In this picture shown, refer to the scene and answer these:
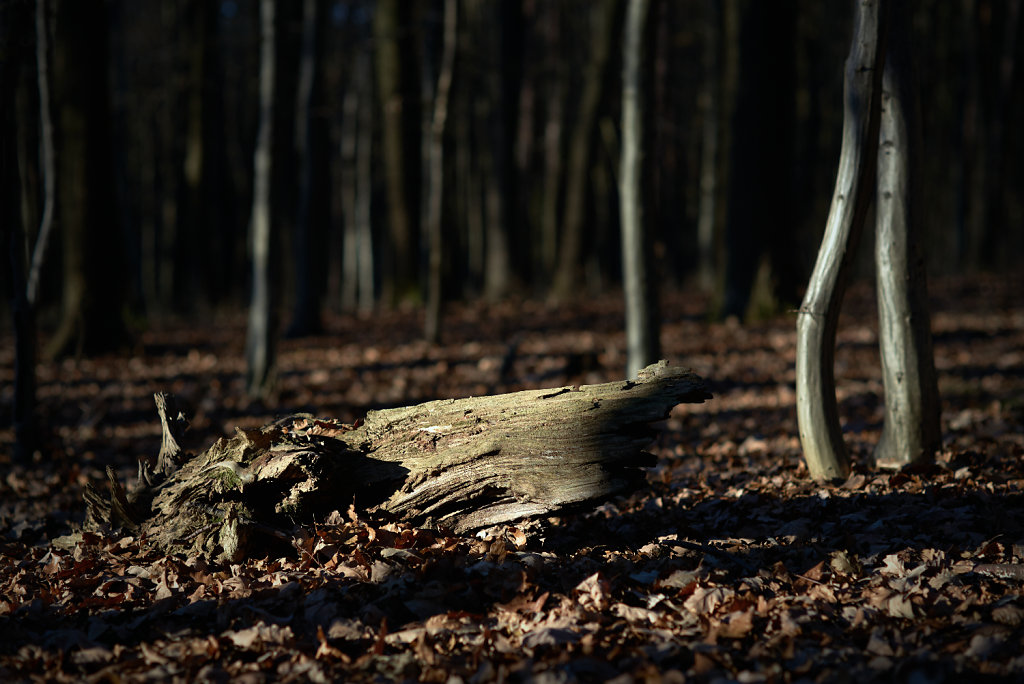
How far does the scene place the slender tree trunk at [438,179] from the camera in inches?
404

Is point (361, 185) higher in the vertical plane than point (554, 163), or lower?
lower

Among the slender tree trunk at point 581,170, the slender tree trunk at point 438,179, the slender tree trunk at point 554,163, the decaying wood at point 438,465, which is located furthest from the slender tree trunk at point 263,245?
the slender tree trunk at point 554,163

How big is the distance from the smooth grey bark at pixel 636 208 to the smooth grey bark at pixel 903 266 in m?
2.35

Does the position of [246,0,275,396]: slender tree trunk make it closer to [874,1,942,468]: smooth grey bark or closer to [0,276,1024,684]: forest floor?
[0,276,1024,684]: forest floor

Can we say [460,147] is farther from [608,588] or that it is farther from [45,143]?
[608,588]

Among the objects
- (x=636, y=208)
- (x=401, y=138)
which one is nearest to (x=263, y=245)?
(x=636, y=208)

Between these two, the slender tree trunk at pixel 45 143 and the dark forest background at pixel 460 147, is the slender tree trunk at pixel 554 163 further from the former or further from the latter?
the slender tree trunk at pixel 45 143

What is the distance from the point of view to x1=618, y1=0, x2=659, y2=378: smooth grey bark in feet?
21.6

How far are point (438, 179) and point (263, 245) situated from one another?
315 centimetres

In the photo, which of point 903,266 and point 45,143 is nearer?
point 903,266

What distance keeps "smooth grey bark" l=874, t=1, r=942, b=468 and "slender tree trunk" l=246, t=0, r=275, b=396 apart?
595cm

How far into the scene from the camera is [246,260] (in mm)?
Answer: 27203

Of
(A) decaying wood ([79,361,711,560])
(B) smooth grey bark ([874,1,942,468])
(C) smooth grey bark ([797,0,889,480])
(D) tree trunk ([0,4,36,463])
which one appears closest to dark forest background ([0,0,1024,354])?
(D) tree trunk ([0,4,36,463])

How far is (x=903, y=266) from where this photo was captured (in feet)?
14.8
